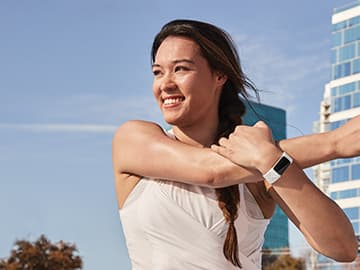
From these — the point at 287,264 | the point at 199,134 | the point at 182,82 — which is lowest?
Result: the point at 199,134

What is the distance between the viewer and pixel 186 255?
306 centimetres

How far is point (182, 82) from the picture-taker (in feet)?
10.2

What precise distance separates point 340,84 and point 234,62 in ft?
174

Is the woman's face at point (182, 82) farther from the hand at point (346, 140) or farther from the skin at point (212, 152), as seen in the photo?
the hand at point (346, 140)

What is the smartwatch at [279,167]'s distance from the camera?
2.85 m

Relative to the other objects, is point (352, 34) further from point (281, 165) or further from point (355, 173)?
point (281, 165)

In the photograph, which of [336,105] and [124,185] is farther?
[336,105]

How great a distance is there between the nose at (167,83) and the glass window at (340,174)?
50.3 m

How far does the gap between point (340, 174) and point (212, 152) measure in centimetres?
5072

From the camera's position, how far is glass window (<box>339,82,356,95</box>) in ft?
178

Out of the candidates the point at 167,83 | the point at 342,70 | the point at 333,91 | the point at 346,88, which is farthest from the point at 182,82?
the point at 342,70

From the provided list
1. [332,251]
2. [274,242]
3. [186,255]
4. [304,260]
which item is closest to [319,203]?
[332,251]

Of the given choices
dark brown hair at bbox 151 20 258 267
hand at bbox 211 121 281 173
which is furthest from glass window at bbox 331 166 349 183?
hand at bbox 211 121 281 173

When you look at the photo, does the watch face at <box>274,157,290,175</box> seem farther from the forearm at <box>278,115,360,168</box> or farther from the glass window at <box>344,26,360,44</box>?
the glass window at <box>344,26,360,44</box>
